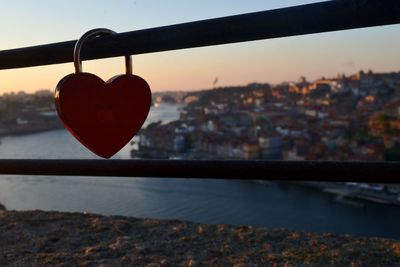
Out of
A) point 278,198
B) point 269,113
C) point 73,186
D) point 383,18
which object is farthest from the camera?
point 269,113

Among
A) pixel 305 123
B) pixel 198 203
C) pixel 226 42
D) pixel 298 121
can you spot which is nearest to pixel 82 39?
pixel 226 42

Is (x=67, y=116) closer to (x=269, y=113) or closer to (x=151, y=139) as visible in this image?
(x=151, y=139)

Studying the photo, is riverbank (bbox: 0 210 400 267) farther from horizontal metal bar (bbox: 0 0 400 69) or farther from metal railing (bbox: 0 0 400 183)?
horizontal metal bar (bbox: 0 0 400 69)

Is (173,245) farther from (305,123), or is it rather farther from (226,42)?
(305,123)

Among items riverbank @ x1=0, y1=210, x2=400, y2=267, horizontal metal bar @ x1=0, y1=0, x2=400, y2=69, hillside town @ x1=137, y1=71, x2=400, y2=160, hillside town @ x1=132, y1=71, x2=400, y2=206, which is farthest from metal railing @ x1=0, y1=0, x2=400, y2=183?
hillside town @ x1=137, y1=71, x2=400, y2=160

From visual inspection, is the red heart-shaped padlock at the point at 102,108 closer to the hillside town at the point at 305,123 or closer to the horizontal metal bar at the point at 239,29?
the horizontal metal bar at the point at 239,29

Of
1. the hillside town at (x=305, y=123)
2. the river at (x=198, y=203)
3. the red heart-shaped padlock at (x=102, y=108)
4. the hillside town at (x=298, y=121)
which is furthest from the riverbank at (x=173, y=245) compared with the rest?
the hillside town at (x=298, y=121)

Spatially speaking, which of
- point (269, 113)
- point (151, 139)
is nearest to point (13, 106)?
point (151, 139)
